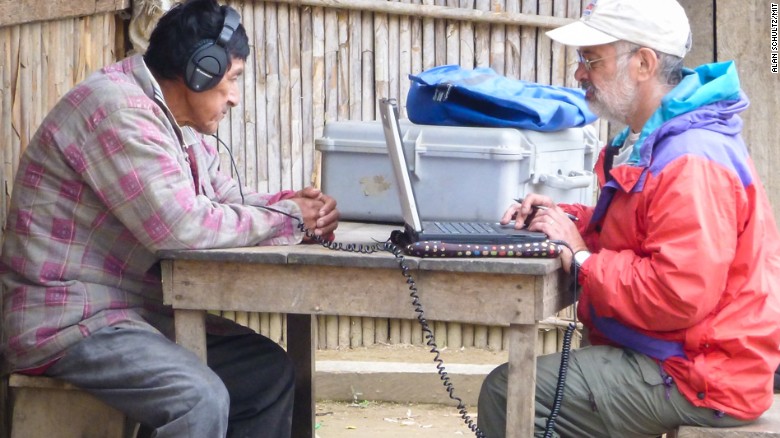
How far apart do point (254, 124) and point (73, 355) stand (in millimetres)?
3089

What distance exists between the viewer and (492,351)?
696 cm

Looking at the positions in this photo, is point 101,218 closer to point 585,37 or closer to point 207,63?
point 207,63

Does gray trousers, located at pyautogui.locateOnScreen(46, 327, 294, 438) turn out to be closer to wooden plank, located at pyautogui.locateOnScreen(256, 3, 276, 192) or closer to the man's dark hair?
the man's dark hair

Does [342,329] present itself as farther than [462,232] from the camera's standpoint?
Yes

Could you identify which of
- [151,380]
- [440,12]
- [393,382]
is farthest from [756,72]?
[151,380]

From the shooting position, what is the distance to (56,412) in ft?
12.3

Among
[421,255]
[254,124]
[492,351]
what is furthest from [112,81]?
[492,351]

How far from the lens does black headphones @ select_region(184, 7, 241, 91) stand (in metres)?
3.78

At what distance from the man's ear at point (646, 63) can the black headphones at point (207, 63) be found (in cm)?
134

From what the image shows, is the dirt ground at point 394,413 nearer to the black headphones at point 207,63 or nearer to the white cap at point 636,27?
the black headphones at point 207,63

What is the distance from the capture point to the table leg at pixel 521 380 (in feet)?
11.4

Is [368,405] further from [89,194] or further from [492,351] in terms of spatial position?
[89,194]

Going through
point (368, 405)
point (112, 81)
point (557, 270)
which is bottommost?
point (368, 405)

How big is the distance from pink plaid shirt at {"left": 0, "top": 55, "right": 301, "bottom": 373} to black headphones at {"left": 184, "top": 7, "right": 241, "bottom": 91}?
0.41 ft
